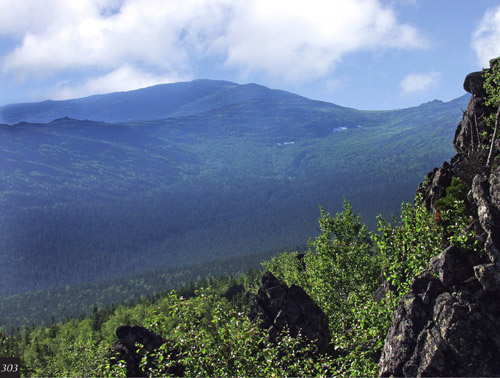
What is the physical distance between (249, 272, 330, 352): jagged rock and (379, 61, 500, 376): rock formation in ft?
71.1

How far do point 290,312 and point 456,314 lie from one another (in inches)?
1061

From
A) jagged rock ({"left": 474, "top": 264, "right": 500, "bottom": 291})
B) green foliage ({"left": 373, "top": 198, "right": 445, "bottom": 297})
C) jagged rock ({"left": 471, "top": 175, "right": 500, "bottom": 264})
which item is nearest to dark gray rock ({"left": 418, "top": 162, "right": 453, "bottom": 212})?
green foliage ({"left": 373, "top": 198, "right": 445, "bottom": 297})

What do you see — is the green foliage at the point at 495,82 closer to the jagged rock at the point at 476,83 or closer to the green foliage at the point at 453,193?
the jagged rock at the point at 476,83

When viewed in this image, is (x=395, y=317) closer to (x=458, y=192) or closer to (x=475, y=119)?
(x=458, y=192)

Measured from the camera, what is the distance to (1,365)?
67.9ft

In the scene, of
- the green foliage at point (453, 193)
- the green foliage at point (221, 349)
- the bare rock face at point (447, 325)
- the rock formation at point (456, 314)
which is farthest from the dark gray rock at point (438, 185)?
the green foliage at point (221, 349)

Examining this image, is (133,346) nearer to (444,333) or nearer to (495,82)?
(444,333)

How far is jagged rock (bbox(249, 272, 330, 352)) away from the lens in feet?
132

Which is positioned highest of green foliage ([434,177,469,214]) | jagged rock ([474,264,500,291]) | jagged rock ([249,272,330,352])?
green foliage ([434,177,469,214])

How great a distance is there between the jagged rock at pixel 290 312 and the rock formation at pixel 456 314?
21666 mm

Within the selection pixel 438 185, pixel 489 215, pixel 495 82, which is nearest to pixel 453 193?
pixel 438 185

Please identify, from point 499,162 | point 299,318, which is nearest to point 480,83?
point 499,162

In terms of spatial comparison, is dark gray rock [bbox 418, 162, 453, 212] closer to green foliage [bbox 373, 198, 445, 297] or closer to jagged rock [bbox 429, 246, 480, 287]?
green foliage [bbox 373, 198, 445, 297]

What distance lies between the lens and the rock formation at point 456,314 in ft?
53.8
